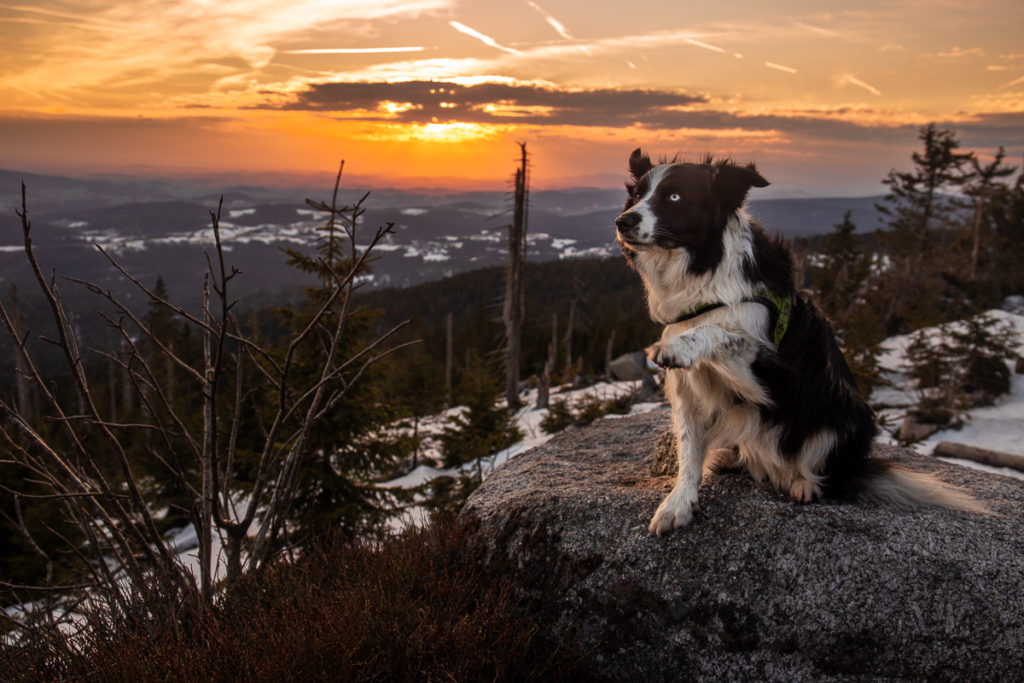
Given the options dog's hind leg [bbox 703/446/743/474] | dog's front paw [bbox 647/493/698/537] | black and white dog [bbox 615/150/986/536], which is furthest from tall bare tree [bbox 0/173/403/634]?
dog's hind leg [bbox 703/446/743/474]

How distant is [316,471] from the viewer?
10820 millimetres

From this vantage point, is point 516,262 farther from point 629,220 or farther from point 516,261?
point 629,220

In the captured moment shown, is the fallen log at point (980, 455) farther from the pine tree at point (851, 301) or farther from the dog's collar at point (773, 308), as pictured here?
the dog's collar at point (773, 308)

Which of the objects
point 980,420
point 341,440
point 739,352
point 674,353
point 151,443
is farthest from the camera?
point 980,420

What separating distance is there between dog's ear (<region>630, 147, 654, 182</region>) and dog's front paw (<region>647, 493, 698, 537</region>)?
1972 mm

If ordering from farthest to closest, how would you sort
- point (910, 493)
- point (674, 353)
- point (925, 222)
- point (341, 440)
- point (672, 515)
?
point (925, 222) < point (341, 440) < point (910, 493) < point (672, 515) < point (674, 353)

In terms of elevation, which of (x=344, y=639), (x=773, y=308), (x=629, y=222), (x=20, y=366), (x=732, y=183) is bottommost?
(x=344, y=639)

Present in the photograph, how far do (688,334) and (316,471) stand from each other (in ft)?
30.9

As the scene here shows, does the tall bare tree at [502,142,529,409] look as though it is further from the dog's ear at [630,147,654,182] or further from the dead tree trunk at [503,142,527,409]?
the dog's ear at [630,147,654,182]

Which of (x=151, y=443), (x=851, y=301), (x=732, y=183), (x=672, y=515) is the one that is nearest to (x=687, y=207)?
(x=732, y=183)

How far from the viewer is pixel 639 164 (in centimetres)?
357

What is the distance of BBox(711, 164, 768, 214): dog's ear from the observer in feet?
10.4

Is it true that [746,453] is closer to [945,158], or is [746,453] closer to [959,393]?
[959,393]

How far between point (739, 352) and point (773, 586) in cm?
132
